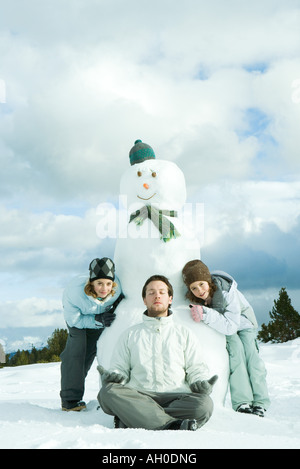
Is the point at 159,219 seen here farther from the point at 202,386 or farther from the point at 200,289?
the point at 202,386

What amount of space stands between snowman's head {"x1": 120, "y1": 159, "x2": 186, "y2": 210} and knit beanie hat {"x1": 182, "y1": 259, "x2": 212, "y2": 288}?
0.66 meters

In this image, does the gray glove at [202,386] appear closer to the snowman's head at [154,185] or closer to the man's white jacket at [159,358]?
the man's white jacket at [159,358]

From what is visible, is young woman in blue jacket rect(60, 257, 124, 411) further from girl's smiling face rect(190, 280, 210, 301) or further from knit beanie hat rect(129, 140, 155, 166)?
knit beanie hat rect(129, 140, 155, 166)

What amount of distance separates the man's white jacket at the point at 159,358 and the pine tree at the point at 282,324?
16428 millimetres

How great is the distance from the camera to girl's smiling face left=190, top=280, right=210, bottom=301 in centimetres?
371

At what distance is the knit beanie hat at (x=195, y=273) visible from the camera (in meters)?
3.71

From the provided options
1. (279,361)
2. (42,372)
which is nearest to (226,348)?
(42,372)

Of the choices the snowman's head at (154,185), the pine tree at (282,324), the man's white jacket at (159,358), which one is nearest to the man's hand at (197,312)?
the man's white jacket at (159,358)

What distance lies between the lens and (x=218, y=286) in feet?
12.6

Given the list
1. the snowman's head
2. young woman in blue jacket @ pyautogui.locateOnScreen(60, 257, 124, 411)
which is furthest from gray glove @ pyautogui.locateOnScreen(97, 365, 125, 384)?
the snowman's head

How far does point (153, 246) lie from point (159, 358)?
108 centimetres

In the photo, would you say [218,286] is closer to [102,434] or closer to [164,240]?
[164,240]

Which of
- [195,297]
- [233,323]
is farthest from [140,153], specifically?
[233,323]
